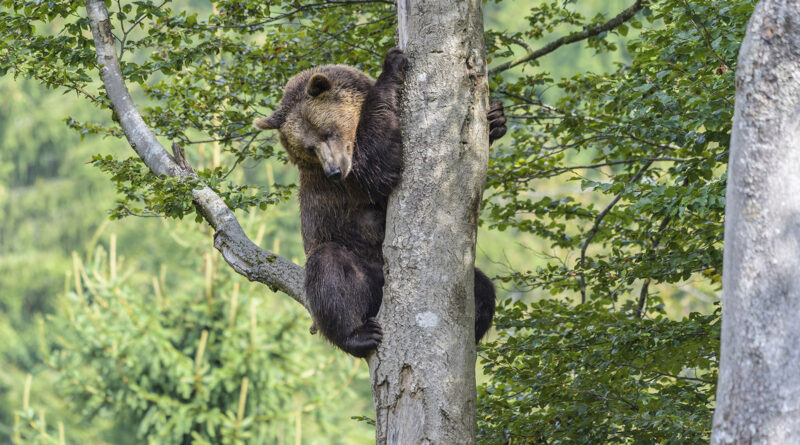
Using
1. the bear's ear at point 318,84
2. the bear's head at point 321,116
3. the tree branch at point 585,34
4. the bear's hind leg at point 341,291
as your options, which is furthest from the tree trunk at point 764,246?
the tree branch at point 585,34

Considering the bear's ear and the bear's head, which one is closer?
the bear's head

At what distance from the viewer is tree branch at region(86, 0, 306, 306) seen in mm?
4074

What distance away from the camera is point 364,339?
3.81 m

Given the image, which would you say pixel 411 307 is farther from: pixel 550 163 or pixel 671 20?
pixel 550 163

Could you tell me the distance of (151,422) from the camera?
11.5 m

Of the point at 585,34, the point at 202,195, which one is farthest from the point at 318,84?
the point at 585,34

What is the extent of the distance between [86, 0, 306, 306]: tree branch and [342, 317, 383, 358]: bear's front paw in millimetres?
345

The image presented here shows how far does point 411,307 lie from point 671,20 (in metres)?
2.81

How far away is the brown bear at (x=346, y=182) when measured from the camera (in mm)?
3975

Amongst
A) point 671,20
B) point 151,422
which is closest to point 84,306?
point 151,422

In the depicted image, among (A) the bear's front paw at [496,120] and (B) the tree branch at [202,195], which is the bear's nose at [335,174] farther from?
(A) the bear's front paw at [496,120]

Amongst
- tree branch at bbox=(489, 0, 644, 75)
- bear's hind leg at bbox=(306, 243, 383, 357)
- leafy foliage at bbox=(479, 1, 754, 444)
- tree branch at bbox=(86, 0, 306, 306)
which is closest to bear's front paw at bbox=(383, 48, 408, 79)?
tree branch at bbox=(86, 0, 306, 306)

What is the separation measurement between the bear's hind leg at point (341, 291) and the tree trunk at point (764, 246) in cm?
200

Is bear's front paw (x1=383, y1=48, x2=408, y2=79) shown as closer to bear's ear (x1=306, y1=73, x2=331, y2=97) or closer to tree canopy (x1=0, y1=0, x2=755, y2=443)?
bear's ear (x1=306, y1=73, x2=331, y2=97)
